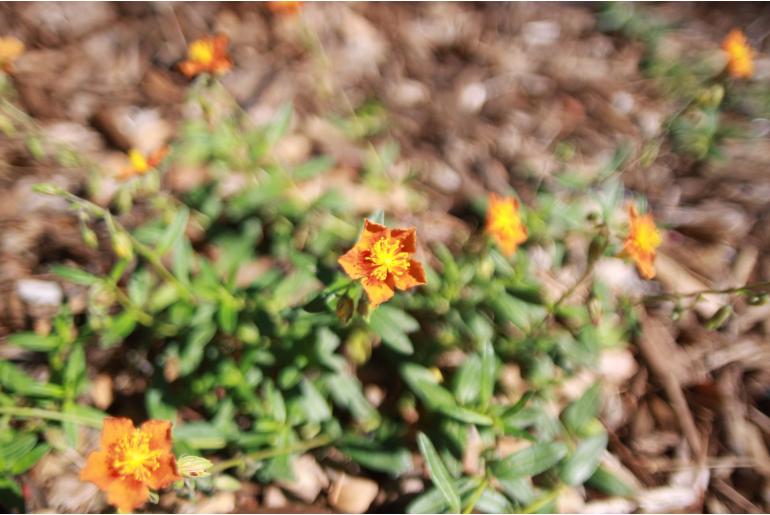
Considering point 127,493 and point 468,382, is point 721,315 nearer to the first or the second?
point 468,382

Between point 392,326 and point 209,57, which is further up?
point 209,57

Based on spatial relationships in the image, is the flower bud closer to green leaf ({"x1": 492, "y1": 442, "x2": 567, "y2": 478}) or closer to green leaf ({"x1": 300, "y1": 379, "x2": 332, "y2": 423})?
green leaf ({"x1": 300, "y1": 379, "x2": 332, "y2": 423})

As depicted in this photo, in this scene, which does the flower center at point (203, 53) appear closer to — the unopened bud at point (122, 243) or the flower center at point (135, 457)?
the unopened bud at point (122, 243)

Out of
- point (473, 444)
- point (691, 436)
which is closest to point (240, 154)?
point (473, 444)

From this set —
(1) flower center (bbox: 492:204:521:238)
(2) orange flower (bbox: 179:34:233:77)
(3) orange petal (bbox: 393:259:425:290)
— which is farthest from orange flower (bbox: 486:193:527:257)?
(2) orange flower (bbox: 179:34:233:77)

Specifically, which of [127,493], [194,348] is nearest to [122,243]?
[194,348]

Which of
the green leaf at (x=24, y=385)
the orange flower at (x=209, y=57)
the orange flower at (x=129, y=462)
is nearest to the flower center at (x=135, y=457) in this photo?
the orange flower at (x=129, y=462)

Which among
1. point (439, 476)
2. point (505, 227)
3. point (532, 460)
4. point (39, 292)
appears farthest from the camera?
point (39, 292)
